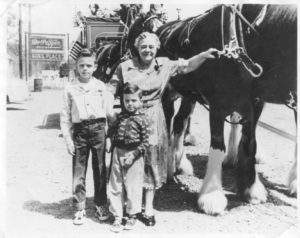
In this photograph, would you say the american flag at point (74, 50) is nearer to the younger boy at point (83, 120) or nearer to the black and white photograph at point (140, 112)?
the black and white photograph at point (140, 112)

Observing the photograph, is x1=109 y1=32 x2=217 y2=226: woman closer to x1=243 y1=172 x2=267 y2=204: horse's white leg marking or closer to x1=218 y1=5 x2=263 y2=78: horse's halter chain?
x1=218 y1=5 x2=263 y2=78: horse's halter chain

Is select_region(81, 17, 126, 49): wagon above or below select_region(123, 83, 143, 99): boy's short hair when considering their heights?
above

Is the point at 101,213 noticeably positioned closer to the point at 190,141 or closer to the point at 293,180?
the point at 293,180

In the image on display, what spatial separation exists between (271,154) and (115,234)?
6.97 feet

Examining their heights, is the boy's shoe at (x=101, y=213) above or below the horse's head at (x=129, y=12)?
below

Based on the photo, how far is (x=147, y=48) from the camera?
267 centimetres

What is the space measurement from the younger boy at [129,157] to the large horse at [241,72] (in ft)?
1.83

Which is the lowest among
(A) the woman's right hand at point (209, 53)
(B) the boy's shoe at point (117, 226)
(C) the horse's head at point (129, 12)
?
(B) the boy's shoe at point (117, 226)

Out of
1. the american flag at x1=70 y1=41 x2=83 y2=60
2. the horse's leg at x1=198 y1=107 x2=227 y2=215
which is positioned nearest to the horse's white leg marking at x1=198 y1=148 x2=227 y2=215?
the horse's leg at x1=198 y1=107 x2=227 y2=215

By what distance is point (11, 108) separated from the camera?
3191mm

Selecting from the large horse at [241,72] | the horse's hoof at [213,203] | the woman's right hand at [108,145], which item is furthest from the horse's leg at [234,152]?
the woman's right hand at [108,145]

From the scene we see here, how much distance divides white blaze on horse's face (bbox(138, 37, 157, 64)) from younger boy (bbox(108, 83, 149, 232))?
21 centimetres

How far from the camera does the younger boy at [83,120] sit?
106 inches

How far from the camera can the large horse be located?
2717mm
